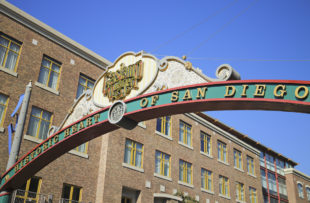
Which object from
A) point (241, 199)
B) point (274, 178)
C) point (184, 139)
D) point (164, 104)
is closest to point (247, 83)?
point (164, 104)

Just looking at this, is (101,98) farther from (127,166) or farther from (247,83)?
(127,166)

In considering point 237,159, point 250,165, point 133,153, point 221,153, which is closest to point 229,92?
point 133,153

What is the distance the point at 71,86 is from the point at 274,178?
32.7 metres

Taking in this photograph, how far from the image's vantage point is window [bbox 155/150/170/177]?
88.4ft

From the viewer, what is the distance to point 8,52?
20016 mm

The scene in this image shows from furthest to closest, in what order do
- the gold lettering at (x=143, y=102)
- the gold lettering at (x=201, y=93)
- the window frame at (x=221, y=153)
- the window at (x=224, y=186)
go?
the window frame at (x=221, y=153) < the window at (x=224, y=186) < the gold lettering at (x=143, y=102) < the gold lettering at (x=201, y=93)

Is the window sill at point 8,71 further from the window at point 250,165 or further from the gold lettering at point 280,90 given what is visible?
the window at point 250,165

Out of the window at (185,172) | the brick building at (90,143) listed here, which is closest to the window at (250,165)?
the brick building at (90,143)

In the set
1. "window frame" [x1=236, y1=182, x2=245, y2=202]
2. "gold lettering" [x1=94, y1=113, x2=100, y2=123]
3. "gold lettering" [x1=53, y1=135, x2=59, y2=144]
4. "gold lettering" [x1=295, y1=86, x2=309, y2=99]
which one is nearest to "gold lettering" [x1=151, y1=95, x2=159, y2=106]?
"gold lettering" [x1=94, y1=113, x2=100, y2=123]

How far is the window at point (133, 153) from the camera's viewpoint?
24.8 meters

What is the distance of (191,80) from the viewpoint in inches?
334

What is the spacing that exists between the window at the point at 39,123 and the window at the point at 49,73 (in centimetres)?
197

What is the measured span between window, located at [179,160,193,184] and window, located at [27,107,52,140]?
1263 cm

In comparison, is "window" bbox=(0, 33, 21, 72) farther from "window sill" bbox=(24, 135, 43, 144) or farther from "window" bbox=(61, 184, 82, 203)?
"window" bbox=(61, 184, 82, 203)
